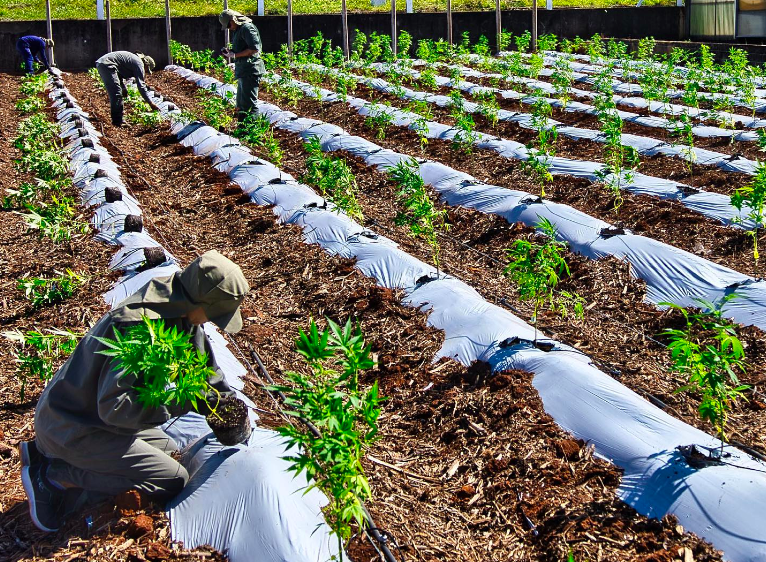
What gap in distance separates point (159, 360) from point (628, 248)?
3.86 metres

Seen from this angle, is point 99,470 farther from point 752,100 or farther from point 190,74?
point 190,74

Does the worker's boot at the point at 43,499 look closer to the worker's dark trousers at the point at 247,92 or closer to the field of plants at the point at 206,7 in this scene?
the worker's dark trousers at the point at 247,92

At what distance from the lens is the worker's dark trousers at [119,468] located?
303 cm

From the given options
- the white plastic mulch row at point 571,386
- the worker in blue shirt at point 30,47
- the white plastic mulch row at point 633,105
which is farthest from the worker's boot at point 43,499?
the worker in blue shirt at point 30,47

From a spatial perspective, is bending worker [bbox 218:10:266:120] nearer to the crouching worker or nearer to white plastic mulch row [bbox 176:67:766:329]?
white plastic mulch row [bbox 176:67:766:329]

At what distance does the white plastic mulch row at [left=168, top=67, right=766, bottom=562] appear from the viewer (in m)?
2.90

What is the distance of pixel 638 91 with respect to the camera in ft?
41.3

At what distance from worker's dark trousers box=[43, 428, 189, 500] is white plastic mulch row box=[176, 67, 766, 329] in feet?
9.07

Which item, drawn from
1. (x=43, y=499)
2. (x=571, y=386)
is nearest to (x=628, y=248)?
(x=571, y=386)

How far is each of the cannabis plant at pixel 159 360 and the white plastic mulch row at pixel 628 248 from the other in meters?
2.84

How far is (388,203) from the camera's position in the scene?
7.27m

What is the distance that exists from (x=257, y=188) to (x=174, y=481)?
182 inches

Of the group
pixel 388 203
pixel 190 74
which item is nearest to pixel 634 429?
pixel 388 203

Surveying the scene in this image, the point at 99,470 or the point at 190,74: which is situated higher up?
the point at 190,74
